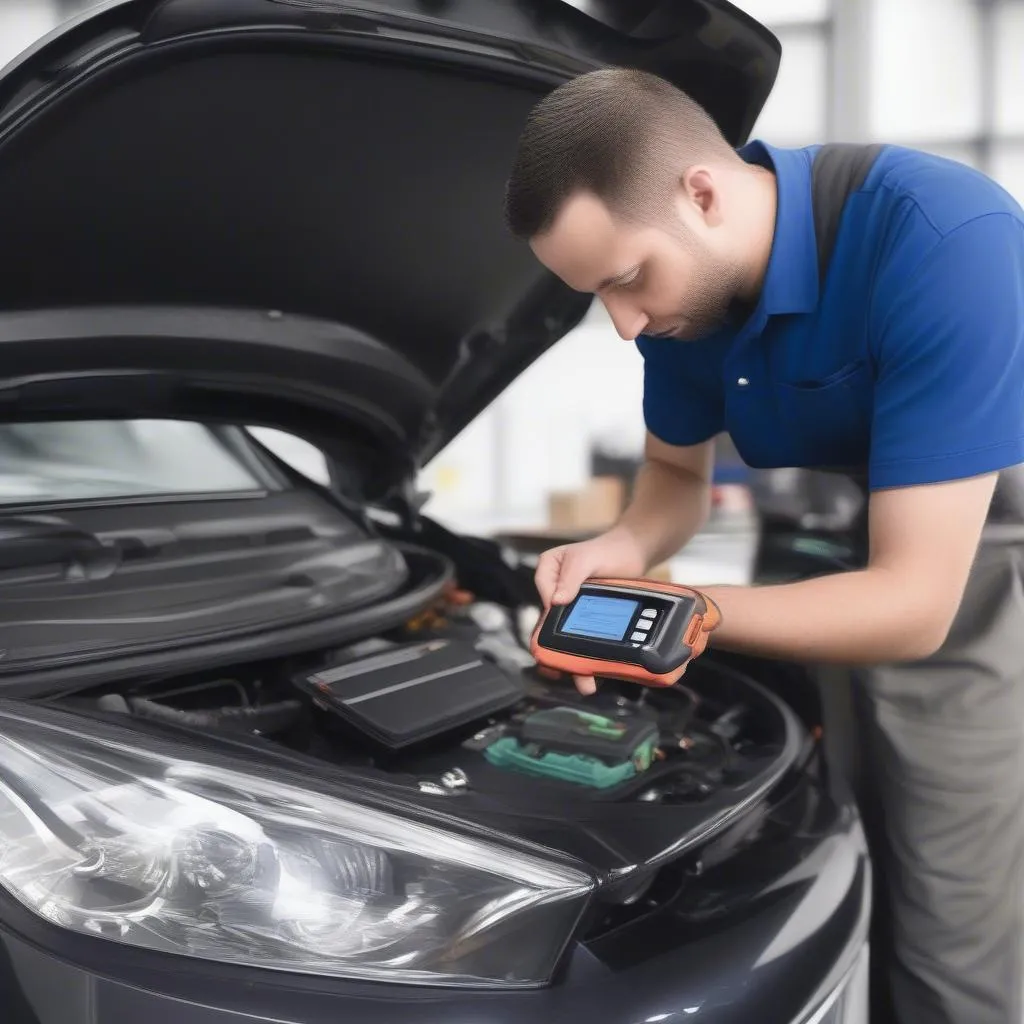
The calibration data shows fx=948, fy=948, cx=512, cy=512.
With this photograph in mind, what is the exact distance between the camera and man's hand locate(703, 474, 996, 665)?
0.86 m

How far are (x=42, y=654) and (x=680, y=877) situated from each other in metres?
0.63

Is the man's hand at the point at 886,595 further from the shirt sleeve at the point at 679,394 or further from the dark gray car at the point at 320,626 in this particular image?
the shirt sleeve at the point at 679,394

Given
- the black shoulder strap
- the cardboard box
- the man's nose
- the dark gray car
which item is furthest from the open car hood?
the cardboard box

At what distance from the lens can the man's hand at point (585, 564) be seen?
97 centimetres

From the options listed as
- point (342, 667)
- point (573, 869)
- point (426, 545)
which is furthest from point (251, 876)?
point (426, 545)

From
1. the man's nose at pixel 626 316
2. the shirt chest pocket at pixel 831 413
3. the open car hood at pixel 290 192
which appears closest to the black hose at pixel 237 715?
the open car hood at pixel 290 192

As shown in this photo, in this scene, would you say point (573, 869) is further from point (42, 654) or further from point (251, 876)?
point (42, 654)

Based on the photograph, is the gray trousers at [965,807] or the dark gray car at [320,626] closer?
the dark gray car at [320,626]

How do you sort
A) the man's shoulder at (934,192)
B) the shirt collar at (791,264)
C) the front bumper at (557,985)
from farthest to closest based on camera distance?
the shirt collar at (791,264) < the man's shoulder at (934,192) < the front bumper at (557,985)

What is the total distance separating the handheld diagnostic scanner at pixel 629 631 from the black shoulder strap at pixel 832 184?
40 cm

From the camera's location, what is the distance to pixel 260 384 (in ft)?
4.27

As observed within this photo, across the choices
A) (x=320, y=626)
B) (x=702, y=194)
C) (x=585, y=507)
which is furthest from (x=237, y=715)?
(x=585, y=507)

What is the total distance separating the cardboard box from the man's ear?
2.34 metres

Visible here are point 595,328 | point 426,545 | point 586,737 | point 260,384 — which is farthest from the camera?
point 595,328
